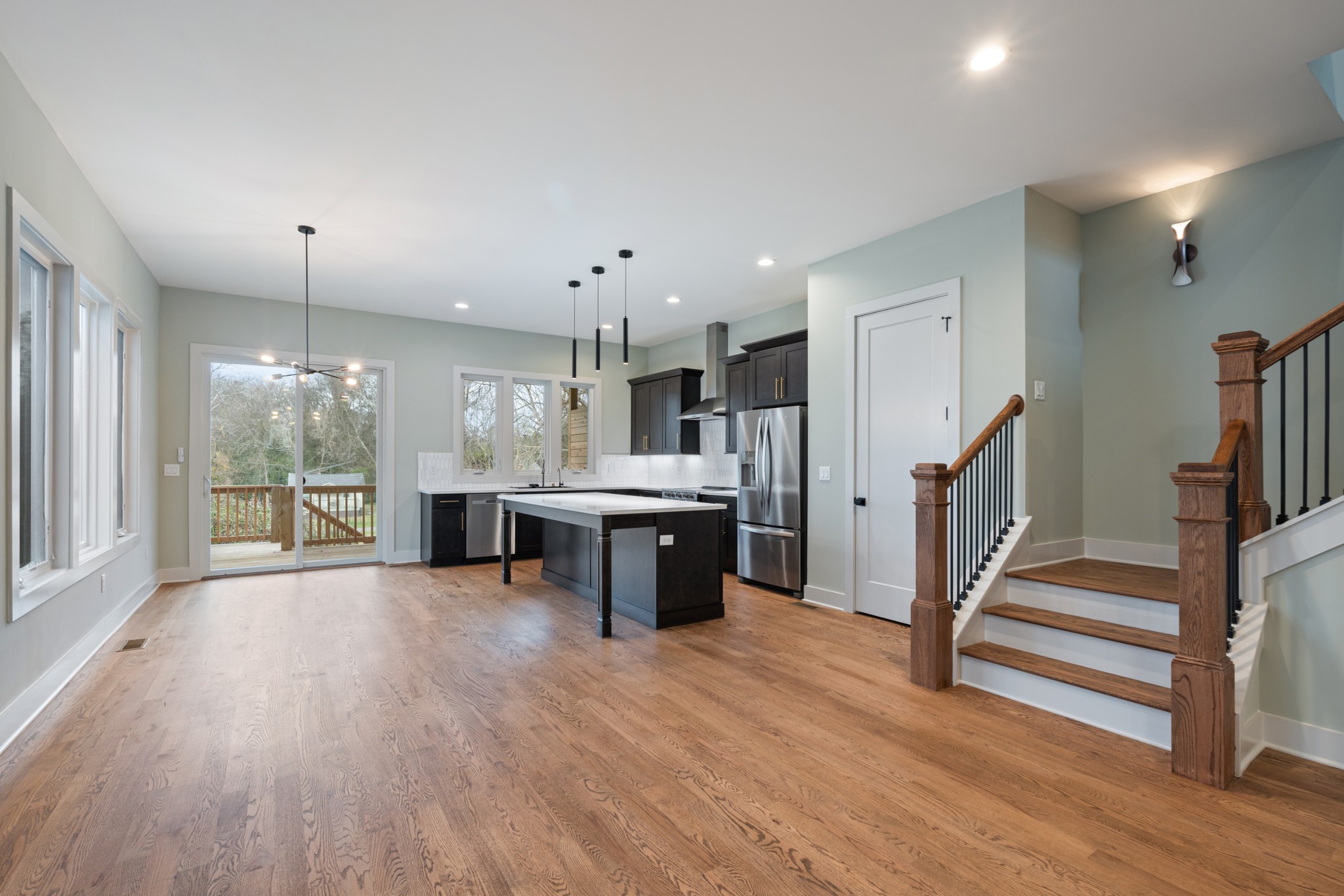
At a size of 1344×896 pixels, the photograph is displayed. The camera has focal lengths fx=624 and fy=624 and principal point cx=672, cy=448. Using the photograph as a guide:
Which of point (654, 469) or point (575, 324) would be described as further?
point (654, 469)

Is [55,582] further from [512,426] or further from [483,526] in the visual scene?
[512,426]

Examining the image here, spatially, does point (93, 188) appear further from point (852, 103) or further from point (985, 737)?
point (985, 737)

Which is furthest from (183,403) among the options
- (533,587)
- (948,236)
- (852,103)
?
(948,236)

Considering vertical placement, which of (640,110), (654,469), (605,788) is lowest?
(605,788)

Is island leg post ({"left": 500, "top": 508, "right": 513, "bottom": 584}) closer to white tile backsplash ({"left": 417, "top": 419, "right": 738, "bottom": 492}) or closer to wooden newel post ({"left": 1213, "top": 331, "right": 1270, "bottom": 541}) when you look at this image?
white tile backsplash ({"left": 417, "top": 419, "right": 738, "bottom": 492})

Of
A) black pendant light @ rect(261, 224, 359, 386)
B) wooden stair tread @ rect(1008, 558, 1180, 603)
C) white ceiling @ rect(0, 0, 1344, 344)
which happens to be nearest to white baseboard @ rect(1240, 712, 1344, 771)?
wooden stair tread @ rect(1008, 558, 1180, 603)

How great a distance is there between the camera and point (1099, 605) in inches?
123

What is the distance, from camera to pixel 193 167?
3.48 m

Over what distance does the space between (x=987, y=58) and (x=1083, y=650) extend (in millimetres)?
2680

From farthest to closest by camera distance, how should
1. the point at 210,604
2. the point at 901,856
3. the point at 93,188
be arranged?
the point at 210,604 < the point at 93,188 < the point at 901,856

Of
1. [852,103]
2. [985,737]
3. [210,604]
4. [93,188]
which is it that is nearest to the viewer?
[985,737]

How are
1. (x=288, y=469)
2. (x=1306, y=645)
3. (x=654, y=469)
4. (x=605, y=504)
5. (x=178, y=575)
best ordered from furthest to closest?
(x=654, y=469), (x=288, y=469), (x=178, y=575), (x=605, y=504), (x=1306, y=645)

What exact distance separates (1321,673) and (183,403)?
26.4 feet

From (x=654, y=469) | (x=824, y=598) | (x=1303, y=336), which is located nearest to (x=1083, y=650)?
(x=1303, y=336)
